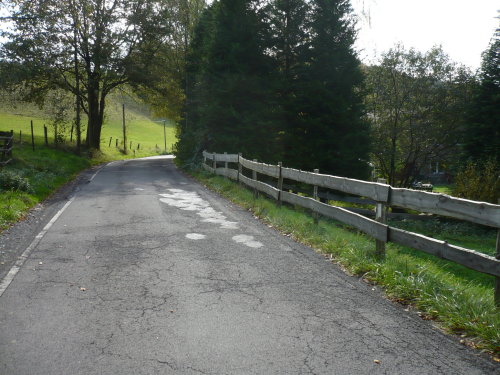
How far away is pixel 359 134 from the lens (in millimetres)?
21328

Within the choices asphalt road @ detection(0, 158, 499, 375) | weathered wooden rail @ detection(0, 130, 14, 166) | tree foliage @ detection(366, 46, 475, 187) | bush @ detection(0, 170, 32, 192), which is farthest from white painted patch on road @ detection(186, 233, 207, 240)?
tree foliage @ detection(366, 46, 475, 187)

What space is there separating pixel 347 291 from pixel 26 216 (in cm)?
799

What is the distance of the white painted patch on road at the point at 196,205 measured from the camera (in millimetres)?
9430

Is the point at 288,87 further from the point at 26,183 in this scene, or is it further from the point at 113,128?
the point at 113,128

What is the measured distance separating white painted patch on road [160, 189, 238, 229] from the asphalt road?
1586mm

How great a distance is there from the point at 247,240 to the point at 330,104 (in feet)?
49.8

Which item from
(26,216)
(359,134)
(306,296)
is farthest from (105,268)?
(359,134)

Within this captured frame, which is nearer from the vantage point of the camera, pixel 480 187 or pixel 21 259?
pixel 21 259

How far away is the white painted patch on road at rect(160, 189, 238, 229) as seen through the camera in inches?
371

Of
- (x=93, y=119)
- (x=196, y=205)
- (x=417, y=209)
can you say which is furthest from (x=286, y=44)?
(x=93, y=119)

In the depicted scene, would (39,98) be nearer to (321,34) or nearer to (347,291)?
(321,34)

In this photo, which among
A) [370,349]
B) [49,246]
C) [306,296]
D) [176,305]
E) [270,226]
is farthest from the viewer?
[270,226]

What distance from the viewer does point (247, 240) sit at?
7.75 metres

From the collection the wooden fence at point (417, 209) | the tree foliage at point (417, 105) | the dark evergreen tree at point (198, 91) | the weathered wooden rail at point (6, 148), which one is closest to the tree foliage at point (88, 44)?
the dark evergreen tree at point (198, 91)
